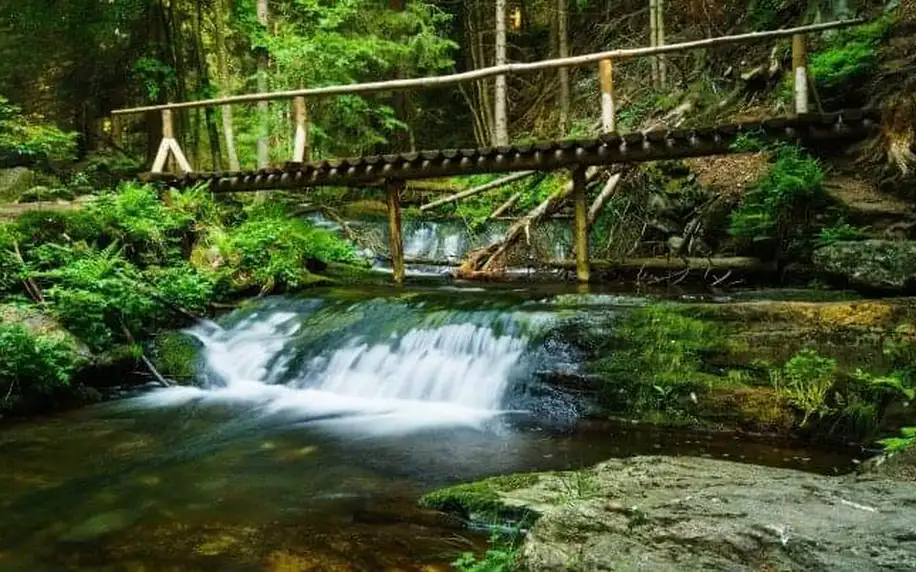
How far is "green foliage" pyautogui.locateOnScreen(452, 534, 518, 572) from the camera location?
9.80 feet

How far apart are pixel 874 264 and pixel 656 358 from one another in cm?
257

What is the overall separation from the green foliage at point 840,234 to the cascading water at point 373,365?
373cm

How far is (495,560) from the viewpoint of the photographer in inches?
125

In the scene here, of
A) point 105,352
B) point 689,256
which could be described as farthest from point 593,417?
point 105,352

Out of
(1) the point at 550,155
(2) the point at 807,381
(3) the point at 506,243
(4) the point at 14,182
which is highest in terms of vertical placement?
(4) the point at 14,182

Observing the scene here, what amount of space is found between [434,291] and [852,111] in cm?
Answer: 610

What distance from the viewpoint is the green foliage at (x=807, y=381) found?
5.77 metres

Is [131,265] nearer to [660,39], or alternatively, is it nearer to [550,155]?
[550,155]

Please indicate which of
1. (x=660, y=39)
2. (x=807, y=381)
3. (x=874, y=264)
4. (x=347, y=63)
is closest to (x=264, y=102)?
(x=347, y=63)

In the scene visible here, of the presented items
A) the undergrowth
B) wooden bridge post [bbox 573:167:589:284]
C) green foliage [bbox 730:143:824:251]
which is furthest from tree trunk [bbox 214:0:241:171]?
green foliage [bbox 730:143:824:251]

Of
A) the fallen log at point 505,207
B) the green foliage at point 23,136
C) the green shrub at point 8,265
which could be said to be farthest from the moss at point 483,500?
the green foliage at point 23,136

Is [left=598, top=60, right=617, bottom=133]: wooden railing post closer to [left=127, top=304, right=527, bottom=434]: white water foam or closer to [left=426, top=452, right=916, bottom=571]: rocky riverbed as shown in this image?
[left=127, top=304, right=527, bottom=434]: white water foam

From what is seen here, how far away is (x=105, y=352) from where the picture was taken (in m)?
8.45

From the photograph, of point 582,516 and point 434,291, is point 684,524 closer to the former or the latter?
point 582,516
